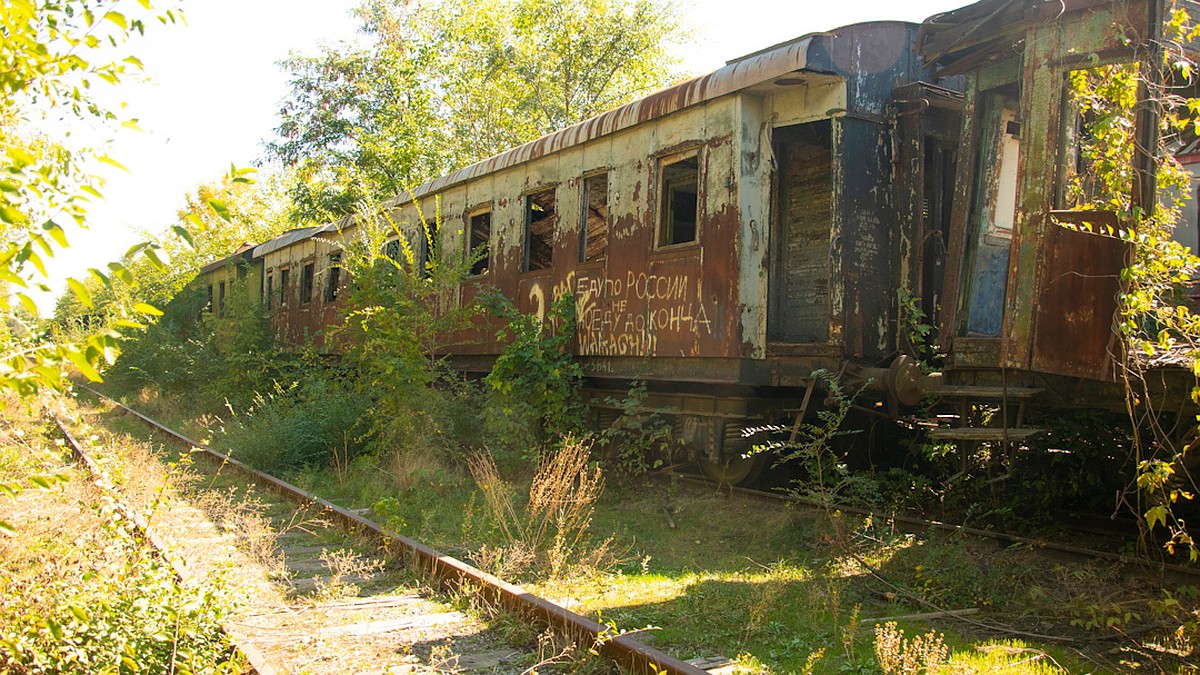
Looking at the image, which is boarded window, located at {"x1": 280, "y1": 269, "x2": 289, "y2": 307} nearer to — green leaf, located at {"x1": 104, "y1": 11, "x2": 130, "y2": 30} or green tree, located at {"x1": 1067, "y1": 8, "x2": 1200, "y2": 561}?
green tree, located at {"x1": 1067, "y1": 8, "x2": 1200, "y2": 561}

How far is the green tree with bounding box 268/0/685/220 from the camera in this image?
26.7 m

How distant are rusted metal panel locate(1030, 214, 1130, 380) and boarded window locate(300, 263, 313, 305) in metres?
16.5

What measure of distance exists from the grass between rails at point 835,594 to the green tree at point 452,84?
20930mm

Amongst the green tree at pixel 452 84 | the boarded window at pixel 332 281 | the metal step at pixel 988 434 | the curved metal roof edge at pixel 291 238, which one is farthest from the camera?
the green tree at pixel 452 84

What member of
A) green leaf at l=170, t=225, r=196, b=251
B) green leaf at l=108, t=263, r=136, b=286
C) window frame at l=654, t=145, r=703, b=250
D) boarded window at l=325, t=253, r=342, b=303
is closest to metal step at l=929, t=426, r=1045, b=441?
window frame at l=654, t=145, r=703, b=250

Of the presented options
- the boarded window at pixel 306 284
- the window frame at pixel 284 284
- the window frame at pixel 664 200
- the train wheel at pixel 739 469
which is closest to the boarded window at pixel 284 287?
the window frame at pixel 284 284

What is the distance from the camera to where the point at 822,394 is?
8172mm

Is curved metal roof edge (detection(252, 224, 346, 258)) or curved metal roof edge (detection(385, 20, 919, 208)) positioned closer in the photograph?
curved metal roof edge (detection(385, 20, 919, 208))

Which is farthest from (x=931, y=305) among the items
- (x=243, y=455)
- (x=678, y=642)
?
(x=243, y=455)

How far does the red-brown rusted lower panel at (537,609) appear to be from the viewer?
390 cm

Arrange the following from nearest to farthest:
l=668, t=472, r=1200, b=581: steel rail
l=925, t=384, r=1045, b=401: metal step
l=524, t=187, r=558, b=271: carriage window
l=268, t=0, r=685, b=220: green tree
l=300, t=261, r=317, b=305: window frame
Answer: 1. l=668, t=472, r=1200, b=581: steel rail
2. l=925, t=384, r=1045, b=401: metal step
3. l=524, t=187, r=558, b=271: carriage window
4. l=300, t=261, r=317, b=305: window frame
5. l=268, t=0, r=685, b=220: green tree

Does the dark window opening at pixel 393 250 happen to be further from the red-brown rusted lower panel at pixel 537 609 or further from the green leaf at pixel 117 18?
the green leaf at pixel 117 18

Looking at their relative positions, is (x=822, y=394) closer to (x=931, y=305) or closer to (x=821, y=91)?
(x=931, y=305)

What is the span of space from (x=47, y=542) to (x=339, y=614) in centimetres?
143
